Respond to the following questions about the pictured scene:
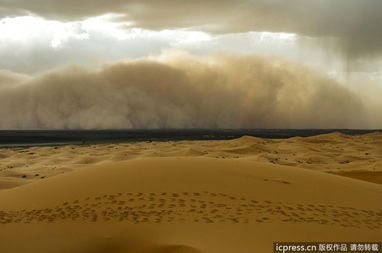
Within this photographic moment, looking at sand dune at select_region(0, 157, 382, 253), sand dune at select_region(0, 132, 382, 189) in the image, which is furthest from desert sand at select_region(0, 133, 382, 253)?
sand dune at select_region(0, 132, 382, 189)

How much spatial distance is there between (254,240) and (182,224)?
5.85 feet

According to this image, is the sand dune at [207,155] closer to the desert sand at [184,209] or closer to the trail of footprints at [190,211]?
the desert sand at [184,209]

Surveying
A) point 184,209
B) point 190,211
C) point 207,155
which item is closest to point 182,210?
point 184,209

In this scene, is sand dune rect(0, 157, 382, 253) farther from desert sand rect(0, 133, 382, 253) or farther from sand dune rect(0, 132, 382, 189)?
sand dune rect(0, 132, 382, 189)

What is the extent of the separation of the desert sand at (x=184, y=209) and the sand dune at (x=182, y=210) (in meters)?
0.02

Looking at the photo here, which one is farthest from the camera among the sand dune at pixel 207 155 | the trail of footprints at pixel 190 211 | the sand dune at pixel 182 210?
the sand dune at pixel 207 155

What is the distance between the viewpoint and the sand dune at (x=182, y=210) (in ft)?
24.0

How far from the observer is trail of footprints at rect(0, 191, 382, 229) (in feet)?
27.5

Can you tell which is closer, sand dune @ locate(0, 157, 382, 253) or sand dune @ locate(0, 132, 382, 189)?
sand dune @ locate(0, 157, 382, 253)

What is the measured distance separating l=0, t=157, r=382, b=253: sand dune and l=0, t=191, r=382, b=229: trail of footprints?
0.09ft

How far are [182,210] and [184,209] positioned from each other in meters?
0.08

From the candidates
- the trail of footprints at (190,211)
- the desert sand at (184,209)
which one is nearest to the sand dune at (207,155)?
the desert sand at (184,209)

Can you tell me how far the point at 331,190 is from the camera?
37.4 ft

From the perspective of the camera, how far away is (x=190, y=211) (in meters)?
8.66
